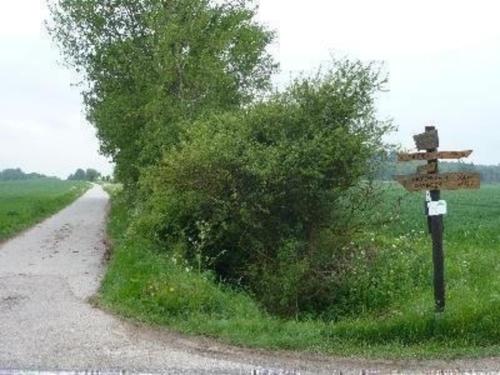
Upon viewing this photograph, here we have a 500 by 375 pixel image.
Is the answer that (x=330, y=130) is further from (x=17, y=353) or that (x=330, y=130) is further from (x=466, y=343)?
(x=17, y=353)

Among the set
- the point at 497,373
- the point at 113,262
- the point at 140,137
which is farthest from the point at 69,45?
the point at 497,373

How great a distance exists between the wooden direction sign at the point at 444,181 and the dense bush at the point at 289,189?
3.68m

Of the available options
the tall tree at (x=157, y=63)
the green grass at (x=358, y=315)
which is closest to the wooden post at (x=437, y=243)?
the green grass at (x=358, y=315)

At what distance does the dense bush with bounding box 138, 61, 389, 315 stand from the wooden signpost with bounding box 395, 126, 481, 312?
142 inches

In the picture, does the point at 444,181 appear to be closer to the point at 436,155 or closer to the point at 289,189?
the point at 436,155

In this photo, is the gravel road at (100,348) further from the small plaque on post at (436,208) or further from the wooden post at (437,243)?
the small plaque on post at (436,208)

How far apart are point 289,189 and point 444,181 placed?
175 inches

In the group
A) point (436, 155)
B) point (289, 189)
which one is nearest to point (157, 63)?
point (289, 189)

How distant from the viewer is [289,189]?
15219 millimetres

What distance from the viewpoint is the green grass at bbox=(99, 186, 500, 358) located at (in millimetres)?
10320

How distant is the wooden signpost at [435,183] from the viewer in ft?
37.2

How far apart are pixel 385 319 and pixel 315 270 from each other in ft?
11.5

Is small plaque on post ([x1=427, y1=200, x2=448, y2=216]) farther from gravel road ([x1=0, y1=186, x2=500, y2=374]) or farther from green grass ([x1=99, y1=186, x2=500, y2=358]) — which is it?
gravel road ([x1=0, y1=186, x2=500, y2=374])

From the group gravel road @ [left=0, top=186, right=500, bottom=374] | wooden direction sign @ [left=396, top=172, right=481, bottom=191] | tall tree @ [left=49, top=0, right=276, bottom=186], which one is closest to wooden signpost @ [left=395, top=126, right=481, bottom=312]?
wooden direction sign @ [left=396, top=172, right=481, bottom=191]
